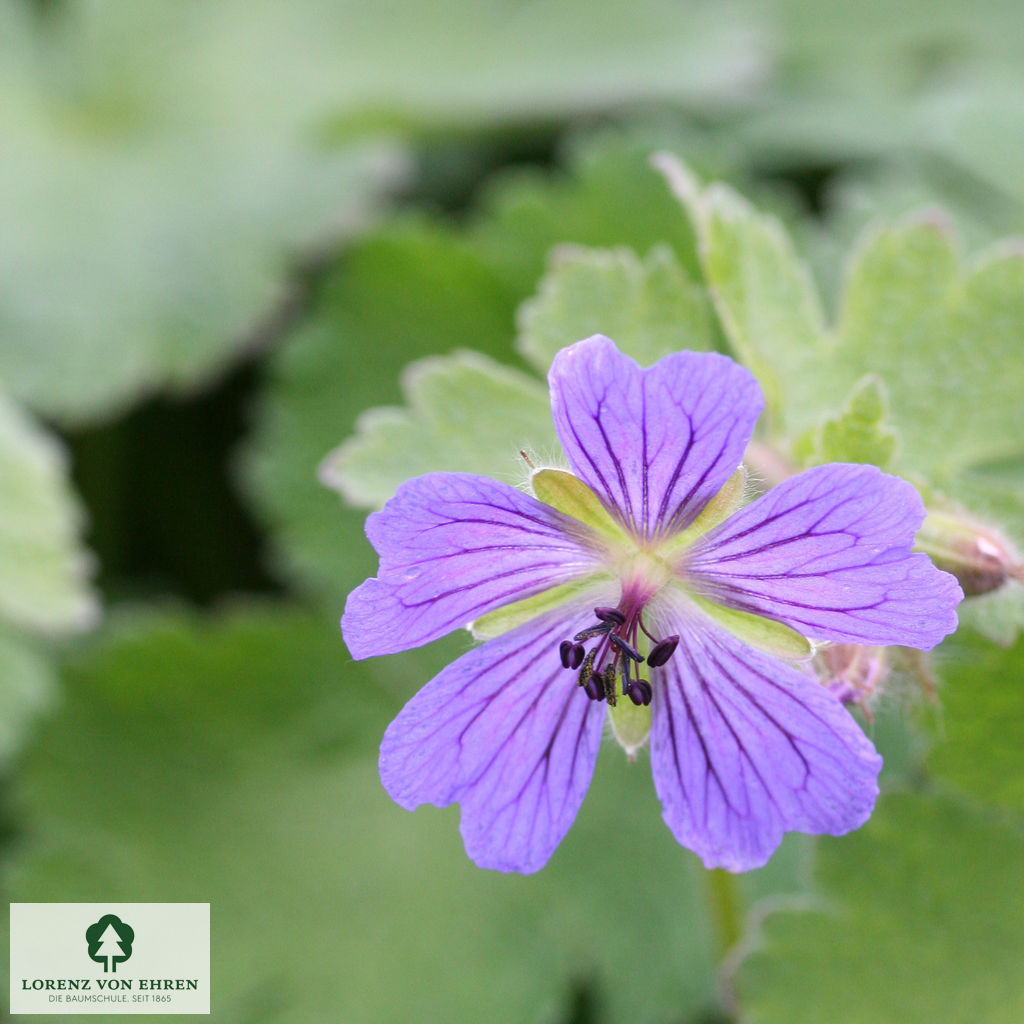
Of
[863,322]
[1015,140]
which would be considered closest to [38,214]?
[863,322]

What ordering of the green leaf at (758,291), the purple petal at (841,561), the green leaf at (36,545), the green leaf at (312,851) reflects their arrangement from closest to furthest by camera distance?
the purple petal at (841,561), the green leaf at (758,291), the green leaf at (36,545), the green leaf at (312,851)

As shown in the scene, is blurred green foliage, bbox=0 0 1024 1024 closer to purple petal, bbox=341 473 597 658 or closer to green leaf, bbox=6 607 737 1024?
green leaf, bbox=6 607 737 1024

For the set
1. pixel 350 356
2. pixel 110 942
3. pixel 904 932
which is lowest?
pixel 904 932

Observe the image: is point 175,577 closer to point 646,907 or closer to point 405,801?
point 646,907

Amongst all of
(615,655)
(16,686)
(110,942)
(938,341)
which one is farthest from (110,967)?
(938,341)

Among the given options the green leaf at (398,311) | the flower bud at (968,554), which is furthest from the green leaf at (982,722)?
the green leaf at (398,311)

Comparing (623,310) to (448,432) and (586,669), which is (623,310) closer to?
(448,432)

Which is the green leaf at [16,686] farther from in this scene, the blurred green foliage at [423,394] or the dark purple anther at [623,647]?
the dark purple anther at [623,647]
